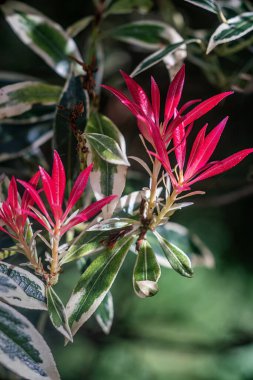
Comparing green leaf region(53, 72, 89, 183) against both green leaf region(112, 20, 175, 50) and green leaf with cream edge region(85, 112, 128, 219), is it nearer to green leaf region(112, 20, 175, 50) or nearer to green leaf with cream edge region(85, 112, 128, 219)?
green leaf with cream edge region(85, 112, 128, 219)

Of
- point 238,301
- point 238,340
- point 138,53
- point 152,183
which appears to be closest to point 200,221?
point 238,301

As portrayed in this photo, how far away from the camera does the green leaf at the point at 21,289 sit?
2.01 feet

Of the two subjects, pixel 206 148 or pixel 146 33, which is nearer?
pixel 206 148

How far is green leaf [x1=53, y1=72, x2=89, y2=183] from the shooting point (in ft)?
2.66

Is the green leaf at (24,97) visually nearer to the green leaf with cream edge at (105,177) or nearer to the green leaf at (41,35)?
the green leaf at (41,35)

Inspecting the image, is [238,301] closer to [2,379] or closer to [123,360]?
[123,360]

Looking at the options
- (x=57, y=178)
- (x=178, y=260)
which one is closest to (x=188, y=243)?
(x=178, y=260)

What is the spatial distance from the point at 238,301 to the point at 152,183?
1.04 meters

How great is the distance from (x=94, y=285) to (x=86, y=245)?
0.05 meters

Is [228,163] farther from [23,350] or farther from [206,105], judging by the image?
[23,350]

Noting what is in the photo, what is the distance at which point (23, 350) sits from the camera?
1.98 ft

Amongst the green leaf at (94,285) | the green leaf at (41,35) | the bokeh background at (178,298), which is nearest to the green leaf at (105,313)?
the green leaf at (94,285)

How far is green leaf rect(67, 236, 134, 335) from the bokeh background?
0.71 meters

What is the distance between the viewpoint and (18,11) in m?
0.96
